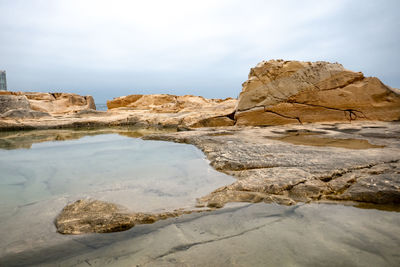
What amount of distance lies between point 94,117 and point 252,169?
1007 centimetres

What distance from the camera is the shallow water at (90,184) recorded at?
5.53 feet

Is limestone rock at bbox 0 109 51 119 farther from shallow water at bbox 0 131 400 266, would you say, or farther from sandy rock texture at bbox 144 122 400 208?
sandy rock texture at bbox 144 122 400 208

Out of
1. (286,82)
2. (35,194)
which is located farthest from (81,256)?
(286,82)

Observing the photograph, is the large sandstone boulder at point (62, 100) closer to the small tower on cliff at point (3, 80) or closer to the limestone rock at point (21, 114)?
the limestone rock at point (21, 114)

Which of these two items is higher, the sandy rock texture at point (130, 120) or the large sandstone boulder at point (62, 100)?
the large sandstone boulder at point (62, 100)

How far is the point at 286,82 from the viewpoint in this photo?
708cm

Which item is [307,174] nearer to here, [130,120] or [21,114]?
[130,120]

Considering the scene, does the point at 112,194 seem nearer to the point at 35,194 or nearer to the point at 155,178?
the point at 155,178

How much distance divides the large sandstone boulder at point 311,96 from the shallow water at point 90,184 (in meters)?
3.80

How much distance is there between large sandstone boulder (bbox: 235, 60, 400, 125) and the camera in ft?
20.9

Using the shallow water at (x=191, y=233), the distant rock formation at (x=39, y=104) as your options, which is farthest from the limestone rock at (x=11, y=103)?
the shallow water at (x=191, y=233)

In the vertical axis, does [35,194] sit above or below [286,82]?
below

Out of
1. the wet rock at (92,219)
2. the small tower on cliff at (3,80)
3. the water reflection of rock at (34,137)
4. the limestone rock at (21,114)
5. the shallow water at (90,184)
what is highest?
the small tower on cliff at (3,80)

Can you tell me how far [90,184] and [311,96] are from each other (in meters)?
6.15
